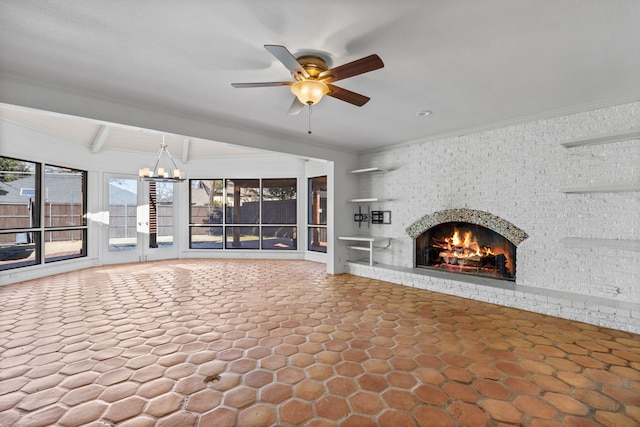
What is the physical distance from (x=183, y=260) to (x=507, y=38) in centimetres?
762

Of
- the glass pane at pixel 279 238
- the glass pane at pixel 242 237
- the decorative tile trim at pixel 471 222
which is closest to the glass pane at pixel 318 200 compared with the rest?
the glass pane at pixel 279 238

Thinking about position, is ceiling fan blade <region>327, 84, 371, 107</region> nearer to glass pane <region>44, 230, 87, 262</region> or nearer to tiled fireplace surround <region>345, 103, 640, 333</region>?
tiled fireplace surround <region>345, 103, 640, 333</region>

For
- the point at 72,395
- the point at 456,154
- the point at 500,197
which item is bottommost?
the point at 72,395

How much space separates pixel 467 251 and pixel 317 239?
3.65 m

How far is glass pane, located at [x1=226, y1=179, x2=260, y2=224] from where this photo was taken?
783 centimetres

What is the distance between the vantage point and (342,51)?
2340mm

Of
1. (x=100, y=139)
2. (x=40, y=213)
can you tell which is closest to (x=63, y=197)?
(x=40, y=213)

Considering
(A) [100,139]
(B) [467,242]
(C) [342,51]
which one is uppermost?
(A) [100,139]

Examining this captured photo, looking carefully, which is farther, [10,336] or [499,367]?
[10,336]

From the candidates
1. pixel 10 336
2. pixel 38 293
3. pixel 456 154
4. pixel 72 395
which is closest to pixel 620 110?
pixel 456 154

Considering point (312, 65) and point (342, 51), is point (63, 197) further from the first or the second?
point (342, 51)

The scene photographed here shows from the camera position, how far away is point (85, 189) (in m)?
6.31

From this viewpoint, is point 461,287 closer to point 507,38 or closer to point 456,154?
point 456,154

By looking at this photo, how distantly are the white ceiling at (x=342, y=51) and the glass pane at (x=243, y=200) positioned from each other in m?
4.09
